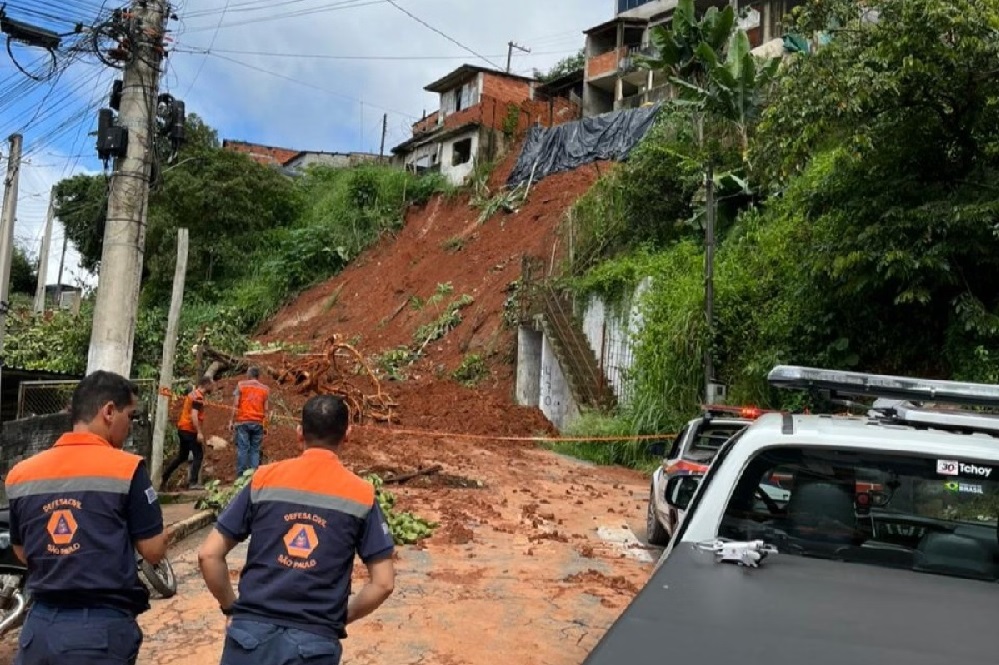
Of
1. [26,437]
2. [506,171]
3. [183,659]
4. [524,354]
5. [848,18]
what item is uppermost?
[506,171]

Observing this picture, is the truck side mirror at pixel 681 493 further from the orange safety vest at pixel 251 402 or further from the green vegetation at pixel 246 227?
the green vegetation at pixel 246 227

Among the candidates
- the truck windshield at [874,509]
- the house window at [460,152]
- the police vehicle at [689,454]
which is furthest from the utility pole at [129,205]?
the house window at [460,152]

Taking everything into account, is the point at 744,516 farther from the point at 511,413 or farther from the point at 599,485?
the point at 511,413

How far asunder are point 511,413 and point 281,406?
5.56 metres

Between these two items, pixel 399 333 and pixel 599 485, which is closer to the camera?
pixel 599 485

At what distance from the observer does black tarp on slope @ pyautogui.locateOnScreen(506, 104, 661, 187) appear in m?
32.7

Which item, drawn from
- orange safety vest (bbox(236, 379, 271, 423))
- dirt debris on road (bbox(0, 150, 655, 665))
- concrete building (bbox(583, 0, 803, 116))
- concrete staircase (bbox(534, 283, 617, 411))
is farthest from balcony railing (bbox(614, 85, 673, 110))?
orange safety vest (bbox(236, 379, 271, 423))

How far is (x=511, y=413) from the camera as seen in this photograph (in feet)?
69.1

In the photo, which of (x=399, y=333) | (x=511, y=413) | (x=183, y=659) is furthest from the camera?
(x=399, y=333)

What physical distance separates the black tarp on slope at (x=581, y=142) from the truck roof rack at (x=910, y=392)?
2800cm

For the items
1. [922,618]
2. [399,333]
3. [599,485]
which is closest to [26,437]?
[599,485]

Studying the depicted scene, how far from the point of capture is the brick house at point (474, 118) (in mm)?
41844

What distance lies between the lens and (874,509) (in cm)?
412

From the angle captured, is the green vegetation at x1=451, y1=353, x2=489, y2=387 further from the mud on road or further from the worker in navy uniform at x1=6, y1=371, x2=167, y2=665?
the worker in navy uniform at x1=6, y1=371, x2=167, y2=665
